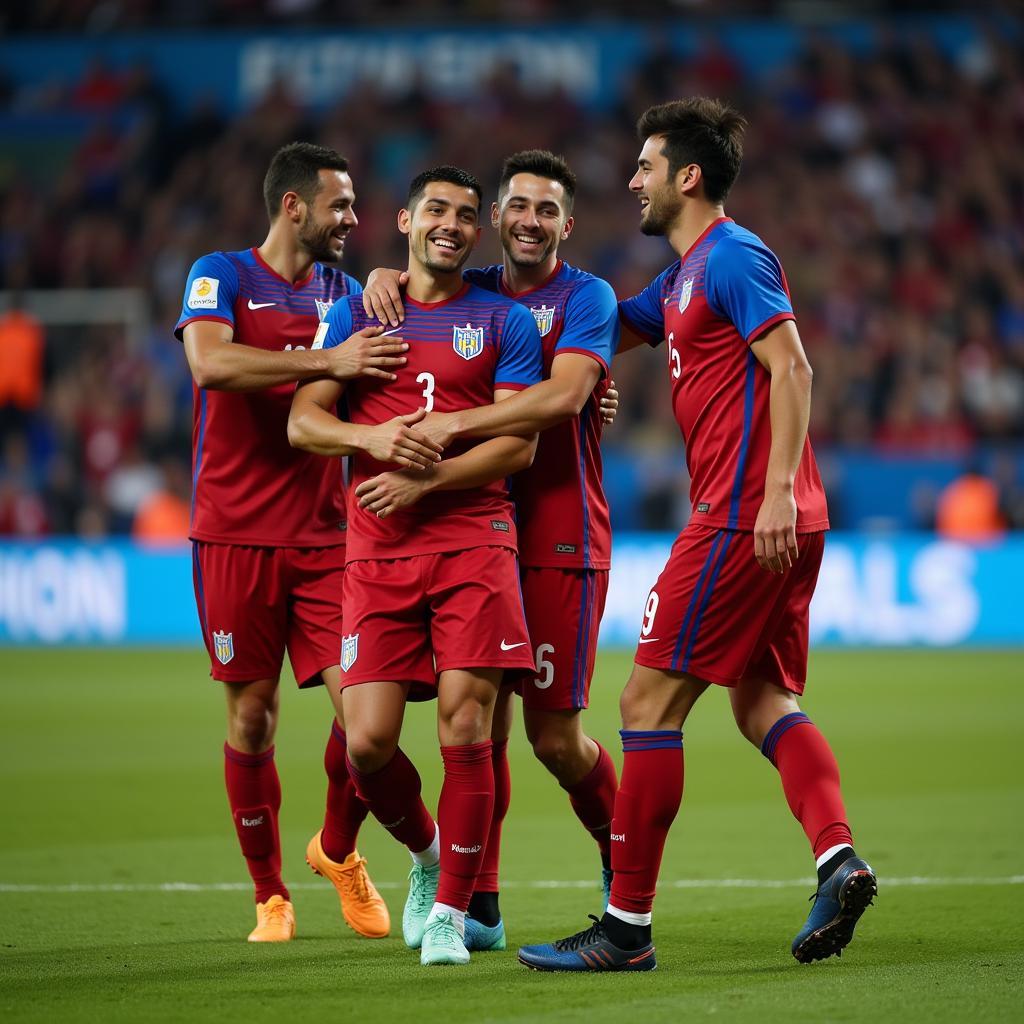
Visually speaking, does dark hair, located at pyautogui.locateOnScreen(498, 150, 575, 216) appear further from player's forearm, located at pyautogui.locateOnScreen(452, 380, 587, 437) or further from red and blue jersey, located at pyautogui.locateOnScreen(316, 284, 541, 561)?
player's forearm, located at pyautogui.locateOnScreen(452, 380, 587, 437)

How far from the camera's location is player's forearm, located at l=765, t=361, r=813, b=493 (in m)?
4.68

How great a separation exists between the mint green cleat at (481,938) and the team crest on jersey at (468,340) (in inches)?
68.9

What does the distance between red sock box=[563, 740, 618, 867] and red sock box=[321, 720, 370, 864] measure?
73 cm

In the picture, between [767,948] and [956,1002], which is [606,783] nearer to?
[767,948]

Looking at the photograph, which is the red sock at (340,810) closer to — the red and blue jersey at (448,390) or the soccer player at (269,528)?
the soccer player at (269,528)

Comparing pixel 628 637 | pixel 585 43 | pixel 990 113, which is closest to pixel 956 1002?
pixel 628 637

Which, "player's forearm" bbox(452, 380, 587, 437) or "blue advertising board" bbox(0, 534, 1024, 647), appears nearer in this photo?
"player's forearm" bbox(452, 380, 587, 437)

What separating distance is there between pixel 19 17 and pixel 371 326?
64.7ft

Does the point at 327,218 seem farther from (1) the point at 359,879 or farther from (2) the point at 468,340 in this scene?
(1) the point at 359,879

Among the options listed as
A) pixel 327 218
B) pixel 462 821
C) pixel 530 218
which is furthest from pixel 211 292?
pixel 462 821

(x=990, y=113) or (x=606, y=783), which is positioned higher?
(x=990, y=113)

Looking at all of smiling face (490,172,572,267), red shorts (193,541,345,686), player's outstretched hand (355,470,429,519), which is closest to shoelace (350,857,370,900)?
red shorts (193,541,345,686)

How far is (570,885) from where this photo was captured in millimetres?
6250

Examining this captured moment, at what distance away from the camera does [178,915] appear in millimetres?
5699
